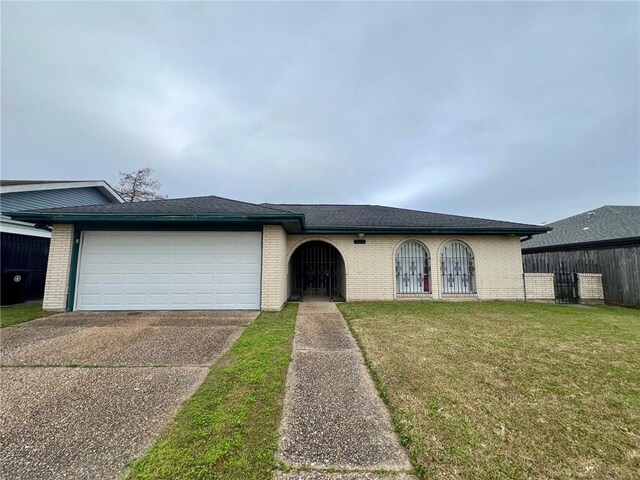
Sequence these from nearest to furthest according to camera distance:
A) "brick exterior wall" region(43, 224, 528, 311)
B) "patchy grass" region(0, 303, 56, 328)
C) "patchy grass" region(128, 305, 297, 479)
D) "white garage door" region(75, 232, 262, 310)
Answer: "patchy grass" region(128, 305, 297, 479), "patchy grass" region(0, 303, 56, 328), "white garage door" region(75, 232, 262, 310), "brick exterior wall" region(43, 224, 528, 311)

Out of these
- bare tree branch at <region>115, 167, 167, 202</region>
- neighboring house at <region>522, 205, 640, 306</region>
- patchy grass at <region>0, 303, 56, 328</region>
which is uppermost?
bare tree branch at <region>115, 167, 167, 202</region>

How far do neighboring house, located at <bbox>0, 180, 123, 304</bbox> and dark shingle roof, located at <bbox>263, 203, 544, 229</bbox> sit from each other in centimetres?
969

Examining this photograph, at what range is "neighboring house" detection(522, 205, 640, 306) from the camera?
30.6 feet

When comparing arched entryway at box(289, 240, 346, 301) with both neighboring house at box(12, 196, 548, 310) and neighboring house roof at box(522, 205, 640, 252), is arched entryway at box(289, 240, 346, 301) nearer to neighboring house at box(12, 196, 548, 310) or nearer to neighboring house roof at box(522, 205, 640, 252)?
neighboring house at box(12, 196, 548, 310)

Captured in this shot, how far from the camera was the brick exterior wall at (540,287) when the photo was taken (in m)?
9.82

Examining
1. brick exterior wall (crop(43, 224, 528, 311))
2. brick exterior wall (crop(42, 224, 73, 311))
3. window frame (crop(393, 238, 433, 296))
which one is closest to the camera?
brick exterior wall (crop(42, 224, 73, 311))

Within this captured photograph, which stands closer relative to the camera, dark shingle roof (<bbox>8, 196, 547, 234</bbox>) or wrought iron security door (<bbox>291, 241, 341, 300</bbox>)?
dark shingle roof (<bbox>8, 196, 547, 234</bbox>)

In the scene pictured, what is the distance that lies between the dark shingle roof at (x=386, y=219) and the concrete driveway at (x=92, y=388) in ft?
19.4

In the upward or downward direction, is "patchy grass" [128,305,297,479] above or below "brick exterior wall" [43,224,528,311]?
below

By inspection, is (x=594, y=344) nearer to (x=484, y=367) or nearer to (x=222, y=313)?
(x=484, y=367)

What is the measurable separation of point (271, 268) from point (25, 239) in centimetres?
1010

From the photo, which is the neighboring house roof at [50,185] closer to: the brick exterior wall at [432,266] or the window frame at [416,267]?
the brick exterior wall at [432,266]

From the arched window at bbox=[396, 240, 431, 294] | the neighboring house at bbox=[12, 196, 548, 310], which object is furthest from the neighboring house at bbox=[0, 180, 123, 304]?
the arched window at bbox=[396, 240, 431, 294]

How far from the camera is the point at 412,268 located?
9.94 metres
